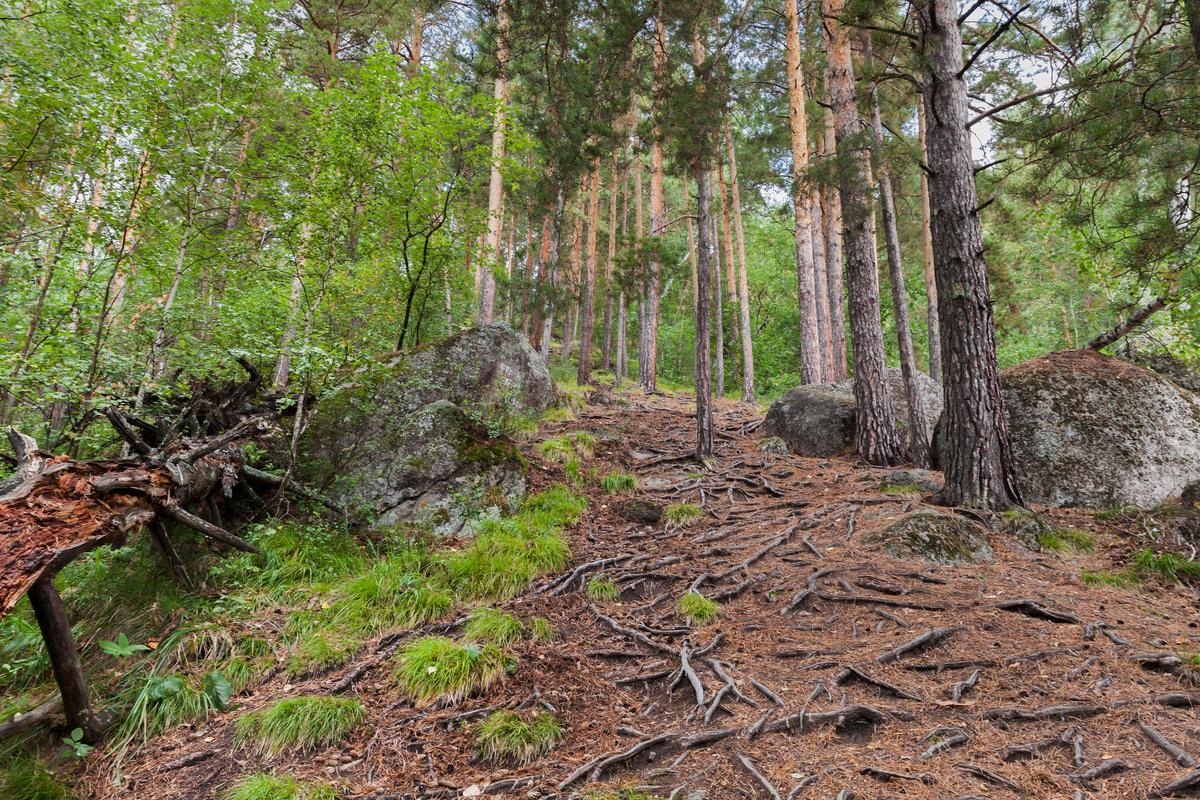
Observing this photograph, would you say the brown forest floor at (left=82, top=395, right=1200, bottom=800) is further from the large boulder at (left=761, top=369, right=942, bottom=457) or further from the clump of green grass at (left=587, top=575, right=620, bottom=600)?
the large boulder at (left=761, top=369, right=942, bottom=457)

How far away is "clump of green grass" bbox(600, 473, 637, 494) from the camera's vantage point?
745cm

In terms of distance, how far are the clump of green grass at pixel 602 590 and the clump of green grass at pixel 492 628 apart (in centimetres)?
84

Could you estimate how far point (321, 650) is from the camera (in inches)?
143

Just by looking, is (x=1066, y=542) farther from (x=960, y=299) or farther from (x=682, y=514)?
(x=682, y=514)

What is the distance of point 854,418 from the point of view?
28.5ft

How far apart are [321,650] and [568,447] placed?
16.2ft

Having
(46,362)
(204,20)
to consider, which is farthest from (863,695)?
(204,20)

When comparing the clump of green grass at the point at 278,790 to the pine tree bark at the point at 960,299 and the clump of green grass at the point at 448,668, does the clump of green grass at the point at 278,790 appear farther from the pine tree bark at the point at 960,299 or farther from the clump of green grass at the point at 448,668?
the pine tree bark at the point at 960,299

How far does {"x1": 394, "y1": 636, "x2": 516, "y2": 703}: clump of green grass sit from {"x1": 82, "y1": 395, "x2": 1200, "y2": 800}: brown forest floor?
0.12m

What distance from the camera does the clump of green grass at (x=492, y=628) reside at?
Answer: 371 centimetres

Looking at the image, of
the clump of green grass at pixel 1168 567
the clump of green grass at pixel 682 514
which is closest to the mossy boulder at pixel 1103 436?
the clump of green grass at pixel 1168 567

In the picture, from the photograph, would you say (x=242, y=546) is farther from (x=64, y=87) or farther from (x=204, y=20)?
(x=204, y=20)

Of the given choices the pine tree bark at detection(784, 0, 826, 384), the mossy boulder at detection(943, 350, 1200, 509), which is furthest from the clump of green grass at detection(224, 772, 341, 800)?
the pine tree bark at detection(784, 0, 826, 384)

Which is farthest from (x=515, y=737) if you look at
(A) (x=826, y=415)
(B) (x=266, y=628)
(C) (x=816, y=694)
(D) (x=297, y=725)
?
(A) (x=826, y=415)
